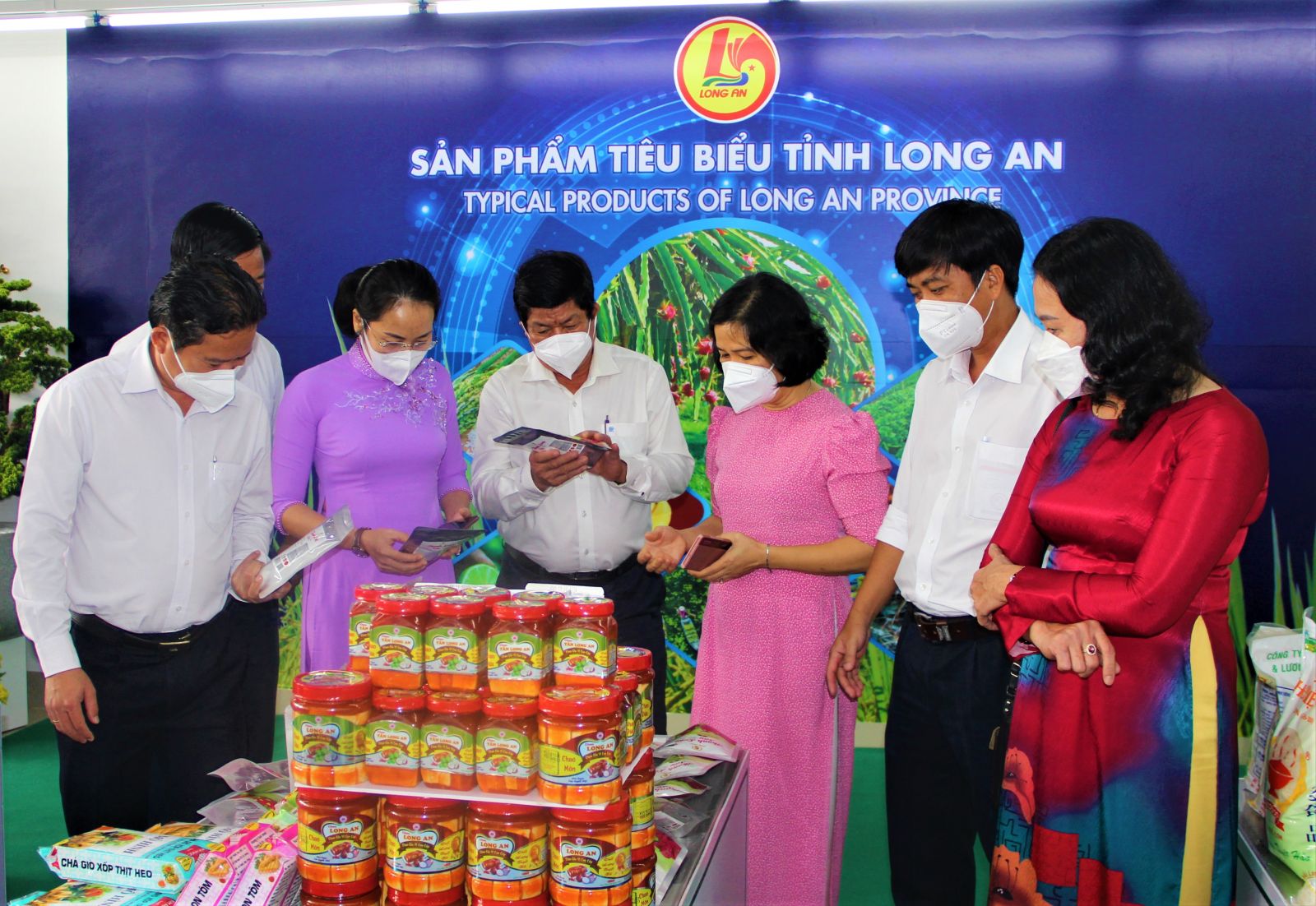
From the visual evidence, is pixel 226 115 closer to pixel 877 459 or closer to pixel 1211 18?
pixel 877 459

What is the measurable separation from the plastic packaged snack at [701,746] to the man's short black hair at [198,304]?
1371 millimetres

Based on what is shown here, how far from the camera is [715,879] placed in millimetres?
2115

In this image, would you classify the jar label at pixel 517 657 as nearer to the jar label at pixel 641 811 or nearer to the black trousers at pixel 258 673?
the jar label at pixel 641 811

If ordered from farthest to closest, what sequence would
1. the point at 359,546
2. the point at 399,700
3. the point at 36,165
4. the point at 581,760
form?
1. the point at 36,165
2. the point at 359,546
3. the point at 399,700
4. the point at 581,760

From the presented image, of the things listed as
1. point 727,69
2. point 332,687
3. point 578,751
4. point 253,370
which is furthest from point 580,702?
point 727,69

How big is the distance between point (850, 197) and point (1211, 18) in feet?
5.49

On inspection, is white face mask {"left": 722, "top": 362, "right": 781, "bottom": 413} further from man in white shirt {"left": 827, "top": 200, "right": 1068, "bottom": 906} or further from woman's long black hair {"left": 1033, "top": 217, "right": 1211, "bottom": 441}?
woman's long black hair {"left": 1033, "top": 217, "right": 1211, "bottom": 441}

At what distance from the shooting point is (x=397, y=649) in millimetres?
1789

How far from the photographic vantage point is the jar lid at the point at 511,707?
5.53 ft

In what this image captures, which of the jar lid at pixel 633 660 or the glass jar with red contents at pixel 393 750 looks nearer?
the glass jar with red contents at pixel 393 750

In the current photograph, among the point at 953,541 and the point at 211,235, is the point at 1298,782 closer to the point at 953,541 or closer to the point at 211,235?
the point at 953,541

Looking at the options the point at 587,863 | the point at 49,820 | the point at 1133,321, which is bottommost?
Answer: the point at 49,820

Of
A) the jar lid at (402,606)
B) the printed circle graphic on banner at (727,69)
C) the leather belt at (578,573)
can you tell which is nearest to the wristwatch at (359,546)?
the leather belt at (578,573)

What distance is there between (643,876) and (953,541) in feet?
3.52
